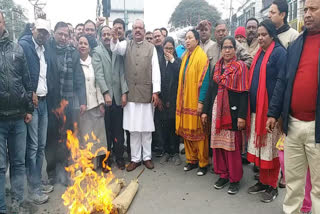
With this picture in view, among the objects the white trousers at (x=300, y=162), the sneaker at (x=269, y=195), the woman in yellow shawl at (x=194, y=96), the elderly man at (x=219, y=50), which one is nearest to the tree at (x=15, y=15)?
the elderly man at (x=219, y=50)

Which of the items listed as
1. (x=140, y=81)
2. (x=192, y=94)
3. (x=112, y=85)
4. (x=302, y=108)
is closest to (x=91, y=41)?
(x=112, y=85)

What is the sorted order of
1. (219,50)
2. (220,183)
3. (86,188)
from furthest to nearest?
1. (219,50)
2. (220,183)
3. (86,188)

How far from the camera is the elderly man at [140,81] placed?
4.93 meters

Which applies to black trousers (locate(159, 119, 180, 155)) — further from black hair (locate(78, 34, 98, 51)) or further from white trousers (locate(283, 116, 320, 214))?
white trousers (locate(283, 116, 320, 214))

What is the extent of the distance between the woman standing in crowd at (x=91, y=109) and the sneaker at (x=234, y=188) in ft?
6.97

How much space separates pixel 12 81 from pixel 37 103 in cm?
53

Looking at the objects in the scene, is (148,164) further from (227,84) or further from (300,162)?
(300,162)

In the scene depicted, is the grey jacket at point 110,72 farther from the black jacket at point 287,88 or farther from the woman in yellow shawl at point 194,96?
the black jacket at point 287,88

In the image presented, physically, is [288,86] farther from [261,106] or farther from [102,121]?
[102,121]

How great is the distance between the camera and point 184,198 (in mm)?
4008

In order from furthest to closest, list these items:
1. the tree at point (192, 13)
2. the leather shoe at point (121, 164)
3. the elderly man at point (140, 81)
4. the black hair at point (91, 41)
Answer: the tree at point (192, 13), the black hair at point (91, 41), the leather shoe at point (121, 164), the elderly man at point (140, 81)

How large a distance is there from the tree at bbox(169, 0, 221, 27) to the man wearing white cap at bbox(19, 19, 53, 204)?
134 ft

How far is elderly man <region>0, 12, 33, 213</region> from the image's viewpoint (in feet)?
10.7

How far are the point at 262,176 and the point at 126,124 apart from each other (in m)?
2.39
